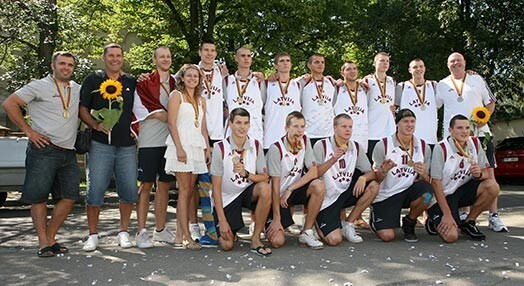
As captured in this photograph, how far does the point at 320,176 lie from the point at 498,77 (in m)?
16.0

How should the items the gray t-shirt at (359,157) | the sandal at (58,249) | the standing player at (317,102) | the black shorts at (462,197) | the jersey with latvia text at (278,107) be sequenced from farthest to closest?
the standing player at (317,102)
the jersey with latvia text at (278,107)
the black shorts at (462,197)
the gray t-shirt at (359,157)
the sandal at (58,249)

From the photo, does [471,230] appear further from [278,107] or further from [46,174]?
[46,174]

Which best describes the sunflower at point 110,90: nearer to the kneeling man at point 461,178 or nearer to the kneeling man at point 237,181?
the kneeling man at point 237,181

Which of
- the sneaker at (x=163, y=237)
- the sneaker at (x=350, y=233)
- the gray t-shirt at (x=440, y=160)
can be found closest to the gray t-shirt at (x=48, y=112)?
the sneaker at (x=163, y=237)

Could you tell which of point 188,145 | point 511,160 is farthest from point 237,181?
point 511,160

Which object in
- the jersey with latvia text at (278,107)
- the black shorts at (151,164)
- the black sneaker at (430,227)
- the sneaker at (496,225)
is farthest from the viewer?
the jersey with latvia text at (278,107)

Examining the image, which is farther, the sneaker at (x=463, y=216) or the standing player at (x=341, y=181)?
the sneaker at (x=463, y=216)

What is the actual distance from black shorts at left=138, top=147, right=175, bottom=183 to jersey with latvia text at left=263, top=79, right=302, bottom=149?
1587 millimetres

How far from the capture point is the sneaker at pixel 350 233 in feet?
21.8

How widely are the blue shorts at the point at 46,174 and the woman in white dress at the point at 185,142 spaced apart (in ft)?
3.71

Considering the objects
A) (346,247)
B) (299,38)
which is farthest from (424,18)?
(346,247)

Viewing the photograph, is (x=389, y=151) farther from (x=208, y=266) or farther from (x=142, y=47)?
(x=142, y=47)

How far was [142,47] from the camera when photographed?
851 inches

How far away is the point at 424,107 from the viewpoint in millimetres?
7855
